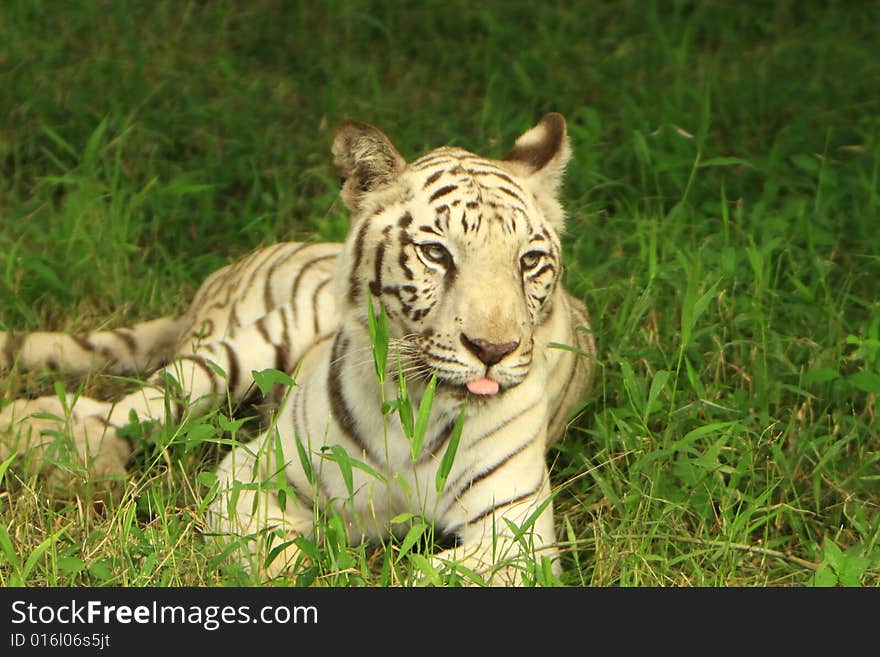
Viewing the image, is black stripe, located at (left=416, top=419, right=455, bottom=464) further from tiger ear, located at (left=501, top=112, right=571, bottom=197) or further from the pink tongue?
tiger ear, located at (left=501, top=112, right=571, bottom=197)

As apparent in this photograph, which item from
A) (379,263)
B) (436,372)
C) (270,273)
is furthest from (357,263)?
(270,273)

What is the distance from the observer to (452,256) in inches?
122

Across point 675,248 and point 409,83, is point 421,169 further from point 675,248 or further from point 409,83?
point 409,83

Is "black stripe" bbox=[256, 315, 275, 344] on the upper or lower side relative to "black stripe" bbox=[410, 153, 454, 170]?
lower

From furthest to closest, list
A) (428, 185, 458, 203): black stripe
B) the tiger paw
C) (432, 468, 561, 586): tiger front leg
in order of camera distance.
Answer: the tiger paw
(428, 185, 458, 203): black stripe
(432, 468, 561, 586): tiger front leg

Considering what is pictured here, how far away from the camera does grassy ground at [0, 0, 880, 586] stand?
129 inches

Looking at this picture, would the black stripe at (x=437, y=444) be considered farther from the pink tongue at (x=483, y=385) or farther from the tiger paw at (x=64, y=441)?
the tiger paw at (x=64, y=441)

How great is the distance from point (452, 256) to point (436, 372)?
266mm

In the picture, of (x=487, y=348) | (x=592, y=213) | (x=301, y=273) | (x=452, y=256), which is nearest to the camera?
(x=487, y=348)

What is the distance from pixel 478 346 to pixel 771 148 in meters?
2.71

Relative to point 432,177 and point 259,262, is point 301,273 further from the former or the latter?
point 432,177

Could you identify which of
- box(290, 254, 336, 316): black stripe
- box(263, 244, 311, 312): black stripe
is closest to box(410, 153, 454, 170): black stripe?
box(290, 254, 336, 316): black stripe

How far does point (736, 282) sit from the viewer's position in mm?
4180
